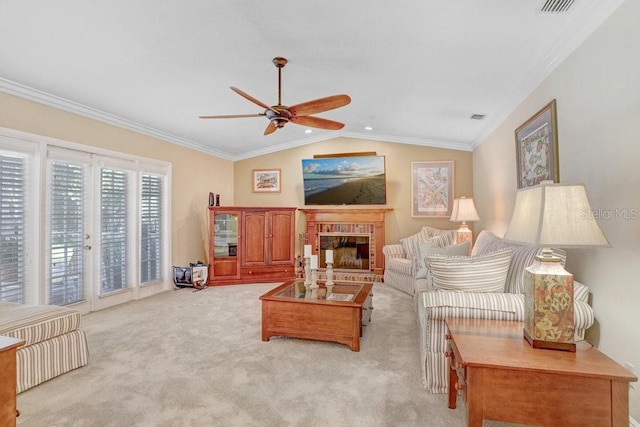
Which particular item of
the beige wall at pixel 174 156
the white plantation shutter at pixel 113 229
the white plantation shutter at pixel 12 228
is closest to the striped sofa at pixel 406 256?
the beige wall at pixel 174 156

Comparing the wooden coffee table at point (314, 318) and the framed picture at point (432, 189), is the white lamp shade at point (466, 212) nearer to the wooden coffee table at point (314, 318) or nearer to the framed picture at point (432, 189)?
the framed picture at point (432, 189)

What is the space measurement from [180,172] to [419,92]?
13.5 feet

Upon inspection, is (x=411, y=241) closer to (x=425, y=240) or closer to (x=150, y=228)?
(x=425, y=240)

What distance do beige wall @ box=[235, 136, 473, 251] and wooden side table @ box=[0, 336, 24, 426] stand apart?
17.5ft

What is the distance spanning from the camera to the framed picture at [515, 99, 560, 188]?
8.64 ft

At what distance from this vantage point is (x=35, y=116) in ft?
11.3

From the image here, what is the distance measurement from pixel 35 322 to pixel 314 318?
216 centimetres

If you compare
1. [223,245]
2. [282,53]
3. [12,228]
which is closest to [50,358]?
[12,228]

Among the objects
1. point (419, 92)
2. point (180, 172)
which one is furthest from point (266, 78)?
point (180, 172)

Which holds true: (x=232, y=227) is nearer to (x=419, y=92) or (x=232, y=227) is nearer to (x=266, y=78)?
(x=266, y=78)

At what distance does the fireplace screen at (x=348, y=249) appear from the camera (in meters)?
6.20

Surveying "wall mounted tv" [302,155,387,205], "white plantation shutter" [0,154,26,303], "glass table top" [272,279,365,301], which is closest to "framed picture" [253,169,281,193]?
"wall mounted tv" [302,155,387,205]

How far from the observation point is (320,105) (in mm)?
2908

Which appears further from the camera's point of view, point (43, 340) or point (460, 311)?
point (43, 340)
